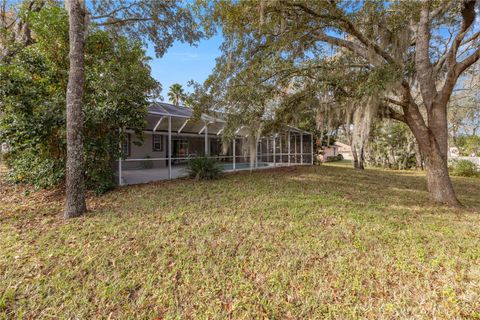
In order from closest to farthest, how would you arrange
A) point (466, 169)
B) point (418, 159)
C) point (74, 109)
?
point (74, 109) < point (466, 169) < point (418, 159)

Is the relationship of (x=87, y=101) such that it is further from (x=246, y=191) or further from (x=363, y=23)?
(x=363, y=23)

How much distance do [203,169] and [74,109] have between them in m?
4.43

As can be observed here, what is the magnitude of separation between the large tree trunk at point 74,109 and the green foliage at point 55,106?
153 cm

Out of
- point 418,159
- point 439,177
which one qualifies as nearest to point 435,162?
point 439,177

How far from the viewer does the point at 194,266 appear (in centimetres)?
260

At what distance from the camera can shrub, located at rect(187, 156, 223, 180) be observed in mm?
7828

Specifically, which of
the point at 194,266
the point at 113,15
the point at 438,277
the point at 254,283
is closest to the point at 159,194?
the point at 194,266

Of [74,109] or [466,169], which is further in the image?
[466,169]

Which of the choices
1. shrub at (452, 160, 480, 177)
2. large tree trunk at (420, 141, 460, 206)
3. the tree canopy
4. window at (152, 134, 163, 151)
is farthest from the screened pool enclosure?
shrub at (452, 160, 480, 177)

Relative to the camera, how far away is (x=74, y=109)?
3951 mm

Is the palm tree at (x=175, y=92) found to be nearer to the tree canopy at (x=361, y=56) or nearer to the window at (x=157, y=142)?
the window at (x=157, y=142)

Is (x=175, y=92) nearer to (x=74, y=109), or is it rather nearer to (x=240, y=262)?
(x=74, y=109)

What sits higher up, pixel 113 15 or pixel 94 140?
pixel 113 15

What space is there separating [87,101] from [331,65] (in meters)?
6.52
